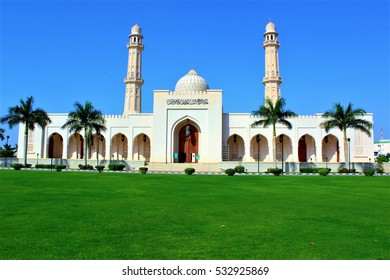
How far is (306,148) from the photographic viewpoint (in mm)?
35562

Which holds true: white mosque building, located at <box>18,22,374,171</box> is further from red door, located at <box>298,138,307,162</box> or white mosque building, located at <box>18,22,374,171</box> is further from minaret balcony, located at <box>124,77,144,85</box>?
minaret balcony, located at <box>124,77,144,85</box>

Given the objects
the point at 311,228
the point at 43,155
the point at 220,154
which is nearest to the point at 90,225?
the point at 311,228

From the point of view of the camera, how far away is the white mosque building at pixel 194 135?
33281 millimetres

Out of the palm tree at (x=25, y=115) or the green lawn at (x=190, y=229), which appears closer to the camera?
the green lawn at (x=190, y=229)

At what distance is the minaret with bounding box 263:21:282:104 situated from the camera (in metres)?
35.8

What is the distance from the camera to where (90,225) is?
6.04 meters

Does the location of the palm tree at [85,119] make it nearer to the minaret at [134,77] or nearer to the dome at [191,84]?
the minaret at [134,77]

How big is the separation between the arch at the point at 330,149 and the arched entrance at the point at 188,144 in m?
12.7

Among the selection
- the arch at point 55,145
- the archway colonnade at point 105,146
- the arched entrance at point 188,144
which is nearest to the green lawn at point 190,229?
the arched entrance at point 188,144

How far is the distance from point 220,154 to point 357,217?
83.3 ft

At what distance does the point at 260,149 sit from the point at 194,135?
6.73m

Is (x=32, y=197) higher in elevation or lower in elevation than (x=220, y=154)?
lower
